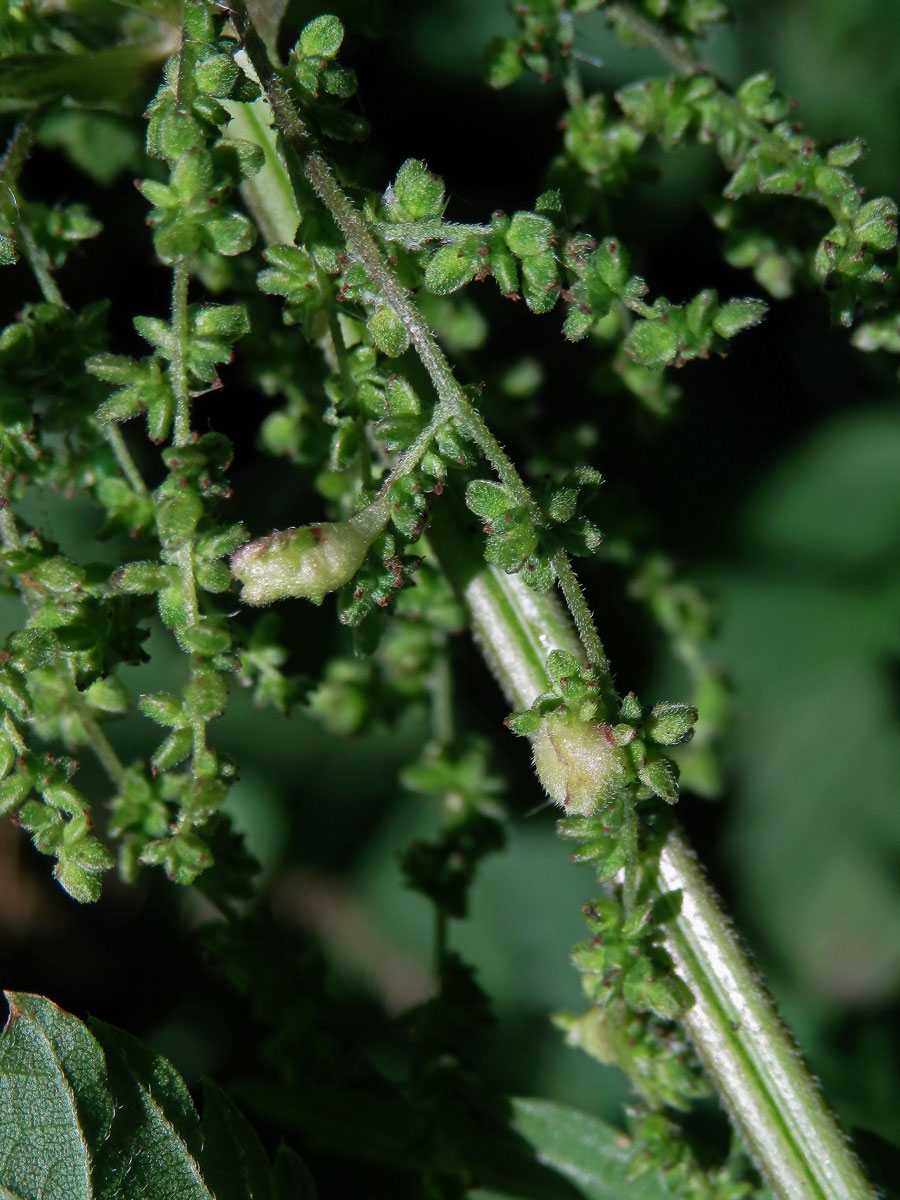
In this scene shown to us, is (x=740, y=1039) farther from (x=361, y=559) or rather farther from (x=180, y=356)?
(x=180, y=356)

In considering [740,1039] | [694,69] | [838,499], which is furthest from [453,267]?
[838,499]

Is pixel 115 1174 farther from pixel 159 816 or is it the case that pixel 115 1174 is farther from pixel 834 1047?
pixel 834 1047

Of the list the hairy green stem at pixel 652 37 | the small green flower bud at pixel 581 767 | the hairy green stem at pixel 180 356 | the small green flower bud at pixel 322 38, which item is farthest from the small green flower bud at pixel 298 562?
the hairy green stem at pixel 652 37

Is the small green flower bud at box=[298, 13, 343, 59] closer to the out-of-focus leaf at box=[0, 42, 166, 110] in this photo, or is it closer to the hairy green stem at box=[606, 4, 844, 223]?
the out-of-focus leaf at box=[0, 42, 166, 110]

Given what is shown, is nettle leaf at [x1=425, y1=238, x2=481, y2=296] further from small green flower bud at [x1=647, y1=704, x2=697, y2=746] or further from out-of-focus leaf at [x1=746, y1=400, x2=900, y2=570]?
out-of-focus leaf at [x1=746, y1=400, x2=900, y2=570]

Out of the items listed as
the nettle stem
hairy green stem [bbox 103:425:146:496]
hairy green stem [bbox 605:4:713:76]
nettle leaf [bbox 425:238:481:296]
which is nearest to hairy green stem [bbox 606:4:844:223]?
hairy green stem [bbox 605:4:713:76]

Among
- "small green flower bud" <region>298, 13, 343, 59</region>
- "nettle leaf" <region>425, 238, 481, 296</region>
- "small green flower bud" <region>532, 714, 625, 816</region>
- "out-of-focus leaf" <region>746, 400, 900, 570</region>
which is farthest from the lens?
"out-of-focus leaf" <region>746, 400, 900, 570</region>

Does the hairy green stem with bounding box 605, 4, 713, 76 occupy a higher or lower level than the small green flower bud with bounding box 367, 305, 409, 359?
higher

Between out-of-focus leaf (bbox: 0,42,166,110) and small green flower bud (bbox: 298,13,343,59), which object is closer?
small green flower bud (bbox: 298,13,343,59)

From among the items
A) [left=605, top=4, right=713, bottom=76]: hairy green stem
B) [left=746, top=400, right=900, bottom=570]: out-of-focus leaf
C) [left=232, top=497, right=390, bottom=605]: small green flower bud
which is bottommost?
[left=746, top=400, right=900, bottom=570]: out-of-focus leaf

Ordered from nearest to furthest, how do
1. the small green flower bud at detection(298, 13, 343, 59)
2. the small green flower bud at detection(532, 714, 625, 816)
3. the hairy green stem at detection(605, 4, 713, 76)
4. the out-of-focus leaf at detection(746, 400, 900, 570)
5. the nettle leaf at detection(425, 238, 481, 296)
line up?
the small green flower bud at detection(532, 714, 625, 816)
the nettle leaf at detection(425, 238, 481, 296)
the small green flower bud at detection(298, 13, 343, 59)
the hairy green stem at detection(605, 4, 713, 76)
the out-of-focus leaf at detection(746, 400, 900, 570)
